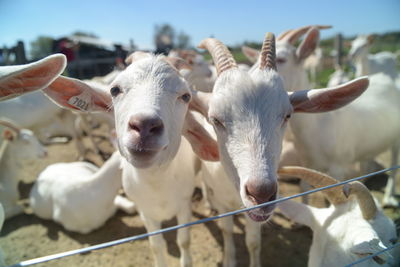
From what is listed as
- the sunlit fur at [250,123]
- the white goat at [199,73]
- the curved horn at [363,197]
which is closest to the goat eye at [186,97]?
the sunlit fur at [250,123]

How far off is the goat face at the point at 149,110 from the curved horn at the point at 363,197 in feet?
3.92

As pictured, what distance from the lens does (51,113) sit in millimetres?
5504

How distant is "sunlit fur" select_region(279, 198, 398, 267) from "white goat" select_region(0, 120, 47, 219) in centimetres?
413

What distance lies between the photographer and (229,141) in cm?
157

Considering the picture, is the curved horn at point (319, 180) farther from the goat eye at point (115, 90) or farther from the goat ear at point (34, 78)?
the goat ear at point (34, 78)

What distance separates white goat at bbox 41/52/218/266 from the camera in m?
1.39

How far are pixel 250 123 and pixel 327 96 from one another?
2.49 ft

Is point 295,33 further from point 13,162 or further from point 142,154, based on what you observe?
point 13,162

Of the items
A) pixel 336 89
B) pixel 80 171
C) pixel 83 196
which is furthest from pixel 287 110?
pixel 80 171

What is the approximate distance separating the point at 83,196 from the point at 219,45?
2.81 metres

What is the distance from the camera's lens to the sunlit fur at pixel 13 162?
153 inches

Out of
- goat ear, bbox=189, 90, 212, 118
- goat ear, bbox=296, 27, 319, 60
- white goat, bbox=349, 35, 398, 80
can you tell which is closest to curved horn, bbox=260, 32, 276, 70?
goat ear, bbox=189, 90, 212, 118

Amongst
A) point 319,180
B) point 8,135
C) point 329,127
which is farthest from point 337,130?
point 8,135

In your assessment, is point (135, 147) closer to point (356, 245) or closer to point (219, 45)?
point (219, 45)
